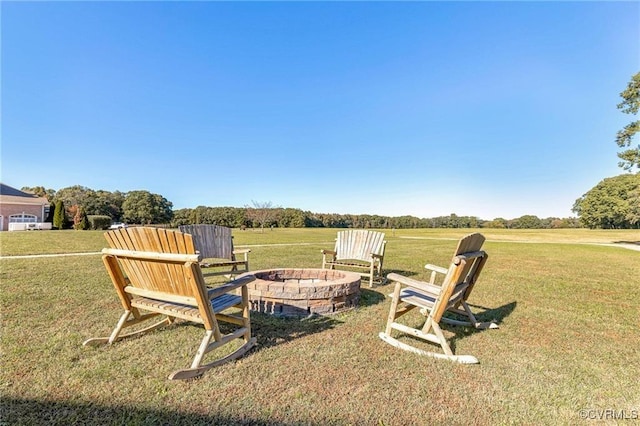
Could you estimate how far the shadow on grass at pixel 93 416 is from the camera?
1.72m

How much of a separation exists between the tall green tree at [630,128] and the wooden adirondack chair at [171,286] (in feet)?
78.9

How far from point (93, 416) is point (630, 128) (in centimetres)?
2599

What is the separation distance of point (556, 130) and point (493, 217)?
39942 millimetres

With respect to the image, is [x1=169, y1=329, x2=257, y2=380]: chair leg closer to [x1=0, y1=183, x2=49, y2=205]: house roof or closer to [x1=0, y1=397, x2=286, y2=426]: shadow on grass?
[x1=0, y1=397, x2=286, y2=426]: shadow on grass

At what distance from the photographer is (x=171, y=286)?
2.46 meters

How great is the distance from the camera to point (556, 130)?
1616cm

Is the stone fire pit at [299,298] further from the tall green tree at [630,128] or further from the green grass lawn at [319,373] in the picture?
the tall green tree at [630,128]

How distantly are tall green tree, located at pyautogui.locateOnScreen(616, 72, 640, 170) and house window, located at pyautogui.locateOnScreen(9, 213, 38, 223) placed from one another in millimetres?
46205

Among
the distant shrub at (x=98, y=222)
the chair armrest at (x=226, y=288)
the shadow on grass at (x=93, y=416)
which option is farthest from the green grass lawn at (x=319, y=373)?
the distant shrub at (x=98, y=222)

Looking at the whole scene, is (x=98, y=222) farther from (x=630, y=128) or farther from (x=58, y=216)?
(x=630, y=128)

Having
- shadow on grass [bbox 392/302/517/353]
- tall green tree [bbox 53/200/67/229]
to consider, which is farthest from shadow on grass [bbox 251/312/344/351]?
tall green tree [bbox 53/200/67/229]

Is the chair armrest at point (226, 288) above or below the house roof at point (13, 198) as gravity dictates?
below

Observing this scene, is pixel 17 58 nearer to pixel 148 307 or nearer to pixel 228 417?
pixel 148 307

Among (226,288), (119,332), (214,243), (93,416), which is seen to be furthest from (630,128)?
(93,416)
